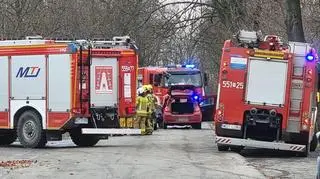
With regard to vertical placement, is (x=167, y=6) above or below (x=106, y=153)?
above

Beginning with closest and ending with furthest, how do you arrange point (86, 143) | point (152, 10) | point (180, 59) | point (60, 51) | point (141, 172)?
1. point (141, 172)
2. point (60, 51)
3. point (86, 143)
4. point (152, 10)
5. point (180, 59)

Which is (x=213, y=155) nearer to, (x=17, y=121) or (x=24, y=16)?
(x=17, y=121)

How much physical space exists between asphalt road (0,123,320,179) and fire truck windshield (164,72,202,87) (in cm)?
1611

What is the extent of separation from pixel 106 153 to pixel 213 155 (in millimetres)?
2567

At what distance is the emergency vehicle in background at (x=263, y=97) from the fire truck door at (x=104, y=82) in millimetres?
3401

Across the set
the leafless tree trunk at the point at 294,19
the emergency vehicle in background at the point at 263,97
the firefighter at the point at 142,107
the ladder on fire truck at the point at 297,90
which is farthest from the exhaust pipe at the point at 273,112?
the firefighter at the point at 142,107

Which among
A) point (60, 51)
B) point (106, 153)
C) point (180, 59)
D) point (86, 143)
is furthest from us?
point (180, 59)

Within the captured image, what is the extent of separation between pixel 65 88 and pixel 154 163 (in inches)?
191

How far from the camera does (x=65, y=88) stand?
1842 cm

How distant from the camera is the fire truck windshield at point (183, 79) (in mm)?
36000

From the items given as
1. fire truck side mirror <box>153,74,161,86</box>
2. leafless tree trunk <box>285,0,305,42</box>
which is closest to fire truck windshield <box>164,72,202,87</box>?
fire truck side mirror <box>153,74,161,86</box>

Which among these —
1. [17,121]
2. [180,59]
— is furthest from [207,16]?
[180,59]

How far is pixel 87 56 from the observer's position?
18703 millimetres

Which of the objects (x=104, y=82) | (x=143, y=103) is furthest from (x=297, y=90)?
(x=143, y=103)
